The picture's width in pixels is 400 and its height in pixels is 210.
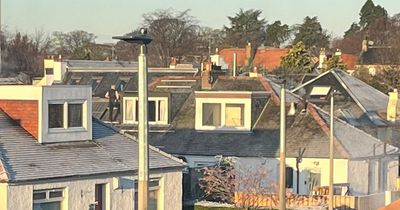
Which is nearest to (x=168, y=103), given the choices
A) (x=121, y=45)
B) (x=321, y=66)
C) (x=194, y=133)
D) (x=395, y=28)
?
(x=194, y=133)

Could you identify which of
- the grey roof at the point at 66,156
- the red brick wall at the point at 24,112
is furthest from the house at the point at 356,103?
the red brick wall at the point at 24,112

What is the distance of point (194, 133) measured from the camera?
40.1m

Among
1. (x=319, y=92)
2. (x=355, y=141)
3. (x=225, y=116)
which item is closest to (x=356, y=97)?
(x=319, y=92)

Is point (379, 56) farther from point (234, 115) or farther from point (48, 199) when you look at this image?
point (48, 199)

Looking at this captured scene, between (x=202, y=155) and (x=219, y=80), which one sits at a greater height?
(x=219, y=80)

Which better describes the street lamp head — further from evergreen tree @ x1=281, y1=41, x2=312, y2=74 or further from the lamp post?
evergreen tree @ x1=281, y1=41, x2=312, y2=74

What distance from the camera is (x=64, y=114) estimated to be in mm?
27469

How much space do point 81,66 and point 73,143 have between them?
43640mm

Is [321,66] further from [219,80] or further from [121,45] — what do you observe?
[121,45]

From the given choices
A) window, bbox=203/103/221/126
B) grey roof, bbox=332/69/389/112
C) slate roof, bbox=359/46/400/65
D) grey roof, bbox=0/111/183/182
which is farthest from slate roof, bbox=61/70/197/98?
slate roof, bbox=359/46/400/65

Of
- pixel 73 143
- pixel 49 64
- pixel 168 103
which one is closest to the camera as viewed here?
pixel 73 143

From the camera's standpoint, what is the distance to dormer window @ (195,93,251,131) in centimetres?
3972

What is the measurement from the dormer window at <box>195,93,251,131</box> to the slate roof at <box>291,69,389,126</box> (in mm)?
5329

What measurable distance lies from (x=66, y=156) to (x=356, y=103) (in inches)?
843
